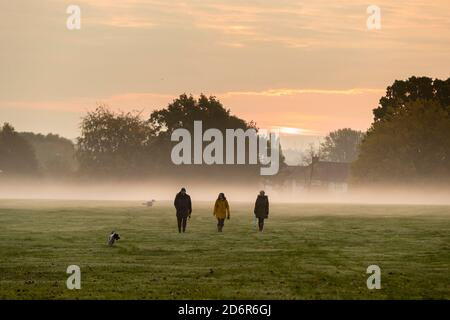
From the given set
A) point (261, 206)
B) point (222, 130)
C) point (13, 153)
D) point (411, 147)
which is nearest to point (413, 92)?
point (411, 147)

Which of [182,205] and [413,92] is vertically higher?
[413,92]

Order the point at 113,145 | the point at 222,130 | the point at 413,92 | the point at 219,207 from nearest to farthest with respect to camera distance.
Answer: the point at 219,207
the point at 413,92
the point at 222,130
the point at 113,145

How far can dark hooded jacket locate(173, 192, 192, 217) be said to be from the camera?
4066cm

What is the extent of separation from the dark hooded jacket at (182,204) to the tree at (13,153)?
119m

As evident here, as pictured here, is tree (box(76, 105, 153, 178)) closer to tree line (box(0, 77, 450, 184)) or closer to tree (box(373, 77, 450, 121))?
tree line (box(0, 77, 450, 184))

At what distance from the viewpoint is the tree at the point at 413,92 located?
11756cm

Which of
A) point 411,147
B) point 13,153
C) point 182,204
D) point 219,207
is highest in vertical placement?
point 13,153

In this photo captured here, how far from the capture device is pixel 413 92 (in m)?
119

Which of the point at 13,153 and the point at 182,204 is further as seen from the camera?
the point at 13,153

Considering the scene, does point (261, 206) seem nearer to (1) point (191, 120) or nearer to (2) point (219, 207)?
(2) point (219, 207)

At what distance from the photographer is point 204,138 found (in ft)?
416

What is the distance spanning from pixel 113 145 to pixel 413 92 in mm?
47121
